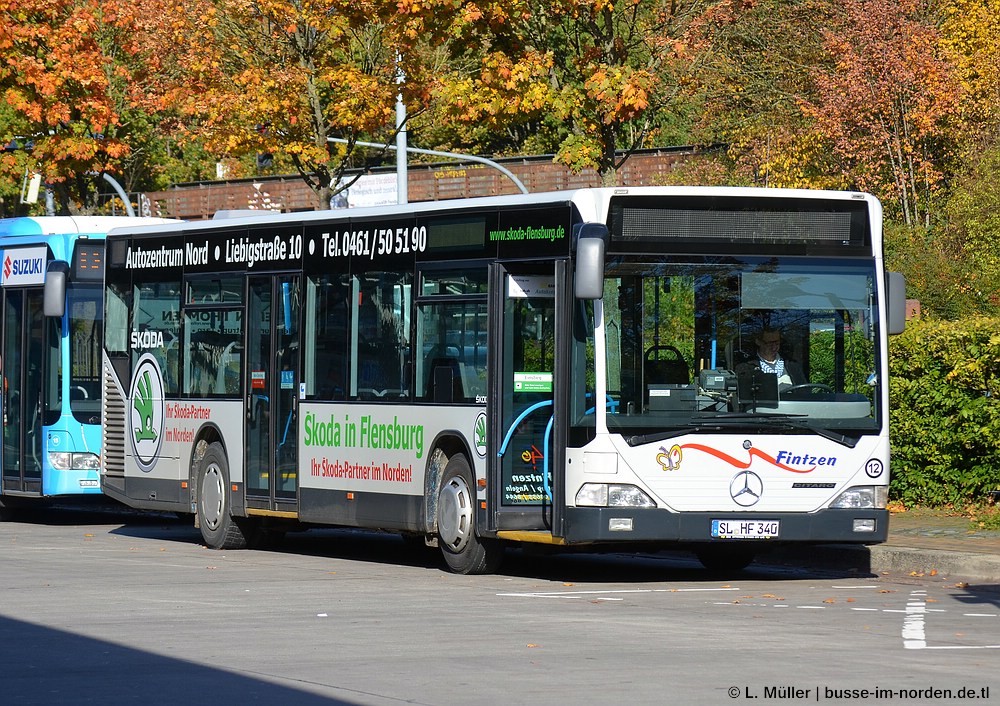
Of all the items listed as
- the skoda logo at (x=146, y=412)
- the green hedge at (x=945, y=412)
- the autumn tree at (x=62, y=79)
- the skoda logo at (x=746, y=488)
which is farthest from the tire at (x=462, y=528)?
the autumn tree at (x=62, y=79)

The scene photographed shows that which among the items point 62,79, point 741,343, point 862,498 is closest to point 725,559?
point 862,498

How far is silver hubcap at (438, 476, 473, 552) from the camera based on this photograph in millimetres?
15602

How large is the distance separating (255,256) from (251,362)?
1.00 m

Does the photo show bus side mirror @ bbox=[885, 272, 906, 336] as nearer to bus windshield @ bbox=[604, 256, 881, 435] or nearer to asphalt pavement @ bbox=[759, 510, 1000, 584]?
bus windshield @ bbox=[604, 256, 881, 435]

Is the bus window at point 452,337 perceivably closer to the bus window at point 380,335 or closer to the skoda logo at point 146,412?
the bus window at point 380,335

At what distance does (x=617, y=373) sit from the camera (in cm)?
1438

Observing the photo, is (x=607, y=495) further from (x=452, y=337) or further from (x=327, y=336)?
(x=327, y=336)

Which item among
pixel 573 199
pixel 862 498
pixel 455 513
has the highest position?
pixel 573 199

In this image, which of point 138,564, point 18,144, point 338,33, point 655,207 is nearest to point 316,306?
point 138,564

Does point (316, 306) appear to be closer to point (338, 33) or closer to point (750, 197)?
point (750, 197)

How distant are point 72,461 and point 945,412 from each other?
959cm

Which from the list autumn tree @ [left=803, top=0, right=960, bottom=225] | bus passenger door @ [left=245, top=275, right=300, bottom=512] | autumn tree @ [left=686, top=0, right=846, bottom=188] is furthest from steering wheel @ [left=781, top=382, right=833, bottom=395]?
autumn tree @ [left=686, top=0, right=846, bottom=188]

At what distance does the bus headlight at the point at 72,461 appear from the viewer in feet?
72.5

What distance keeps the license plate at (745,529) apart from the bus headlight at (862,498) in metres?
0.53
